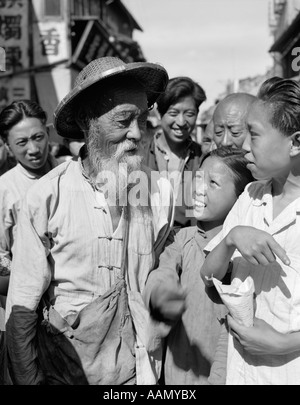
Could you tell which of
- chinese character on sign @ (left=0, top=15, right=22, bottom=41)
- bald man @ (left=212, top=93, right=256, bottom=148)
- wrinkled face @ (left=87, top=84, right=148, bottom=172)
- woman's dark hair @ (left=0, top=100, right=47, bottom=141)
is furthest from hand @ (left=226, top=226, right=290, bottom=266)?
chinese character on sign @ (left=0, top=15, right=22, bottom=41)

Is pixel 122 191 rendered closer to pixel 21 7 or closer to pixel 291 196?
pixel 291 196

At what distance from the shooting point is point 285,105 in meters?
2.60

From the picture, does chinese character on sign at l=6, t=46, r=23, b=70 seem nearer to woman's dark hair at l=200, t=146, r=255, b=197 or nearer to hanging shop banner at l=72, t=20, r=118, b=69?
hanging shop banner at l=72, t=20, r=118, b=69

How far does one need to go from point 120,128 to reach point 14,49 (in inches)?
554

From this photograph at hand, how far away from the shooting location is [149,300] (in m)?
2.62

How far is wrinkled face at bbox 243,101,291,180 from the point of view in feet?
8.39

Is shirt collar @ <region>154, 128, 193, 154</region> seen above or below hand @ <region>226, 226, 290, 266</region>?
below

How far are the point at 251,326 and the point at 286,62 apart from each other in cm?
2605

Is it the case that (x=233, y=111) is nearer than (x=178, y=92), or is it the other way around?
(x=233, y=111)

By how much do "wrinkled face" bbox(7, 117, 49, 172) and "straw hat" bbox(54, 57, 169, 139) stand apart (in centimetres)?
122

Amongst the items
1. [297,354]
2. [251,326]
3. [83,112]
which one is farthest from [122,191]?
[297,354]

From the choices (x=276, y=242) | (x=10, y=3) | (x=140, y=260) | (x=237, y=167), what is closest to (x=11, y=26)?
(x=10, y=3)

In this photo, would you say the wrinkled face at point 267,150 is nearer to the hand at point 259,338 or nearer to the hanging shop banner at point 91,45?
the hand at point 259,338

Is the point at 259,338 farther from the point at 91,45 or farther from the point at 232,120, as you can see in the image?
the point at 91,45
